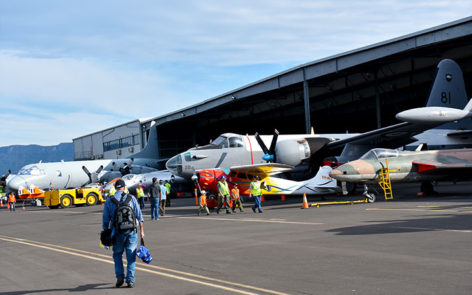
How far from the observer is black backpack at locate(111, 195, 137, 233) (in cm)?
842

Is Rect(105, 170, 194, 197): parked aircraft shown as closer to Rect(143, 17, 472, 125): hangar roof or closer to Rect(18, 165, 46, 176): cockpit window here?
Rect(18, 165, 46, 176): cockpit window

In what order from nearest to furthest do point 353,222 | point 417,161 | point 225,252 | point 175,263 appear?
point 175,263 → point 225,252 → point 353,222 → point 417,161

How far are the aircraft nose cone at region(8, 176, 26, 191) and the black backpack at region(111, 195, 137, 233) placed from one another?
125ft

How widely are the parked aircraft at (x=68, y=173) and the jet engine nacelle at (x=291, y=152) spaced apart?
73.5 ft

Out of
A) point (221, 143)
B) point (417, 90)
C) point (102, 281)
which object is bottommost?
point (102, 281)

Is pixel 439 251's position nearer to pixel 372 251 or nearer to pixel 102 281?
pixel 372 251

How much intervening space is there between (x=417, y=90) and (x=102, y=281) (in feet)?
160

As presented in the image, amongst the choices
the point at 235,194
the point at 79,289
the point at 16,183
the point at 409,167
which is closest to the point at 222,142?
the point at 235,194

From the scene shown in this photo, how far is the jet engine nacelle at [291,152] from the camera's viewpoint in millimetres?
28016

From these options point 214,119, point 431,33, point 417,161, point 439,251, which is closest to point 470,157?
point 417,161

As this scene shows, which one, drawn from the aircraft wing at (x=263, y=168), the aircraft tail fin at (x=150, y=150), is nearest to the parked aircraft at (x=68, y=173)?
the aircraft tail fin at (x=150, y=150)

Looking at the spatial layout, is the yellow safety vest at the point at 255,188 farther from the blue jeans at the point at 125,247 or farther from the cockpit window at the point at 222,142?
the blue jeans at the point at 125,247

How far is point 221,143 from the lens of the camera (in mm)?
29375

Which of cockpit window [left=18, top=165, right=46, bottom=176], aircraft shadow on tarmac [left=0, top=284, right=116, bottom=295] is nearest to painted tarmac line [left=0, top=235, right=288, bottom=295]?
aircraft shadow on tarmac [left=0, top=284, right=116, bottom=295]
